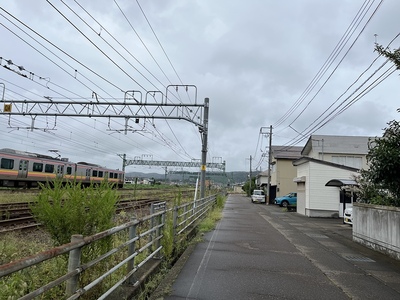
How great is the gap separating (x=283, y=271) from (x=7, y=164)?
92.4ft

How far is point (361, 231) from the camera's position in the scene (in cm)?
1178

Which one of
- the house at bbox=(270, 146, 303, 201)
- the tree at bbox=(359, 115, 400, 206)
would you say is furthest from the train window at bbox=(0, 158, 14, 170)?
the house at bbox=(270, 146, 303, 201)

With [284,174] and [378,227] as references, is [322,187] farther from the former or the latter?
[284,174]

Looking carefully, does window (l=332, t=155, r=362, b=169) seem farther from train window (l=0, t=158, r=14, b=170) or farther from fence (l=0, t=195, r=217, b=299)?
train window (l=0, t=158, r=14, b=170)

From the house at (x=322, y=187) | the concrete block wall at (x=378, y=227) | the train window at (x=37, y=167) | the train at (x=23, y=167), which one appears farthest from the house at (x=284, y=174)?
the concrete block wall at (x=378, y=227)

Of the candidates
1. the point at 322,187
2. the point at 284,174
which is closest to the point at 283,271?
the point at 322,187

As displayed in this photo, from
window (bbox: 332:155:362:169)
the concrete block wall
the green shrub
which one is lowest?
the concrete block wall

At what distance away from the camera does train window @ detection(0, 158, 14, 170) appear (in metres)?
28.8

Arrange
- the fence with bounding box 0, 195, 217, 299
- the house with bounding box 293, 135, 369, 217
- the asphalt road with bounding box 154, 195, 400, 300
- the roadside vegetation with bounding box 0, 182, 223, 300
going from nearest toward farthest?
→ the fence with bounding box 0, 195, 217, 299
the roadside vegetation with bounding box 0, 182, 223, 300
the asphalt road with bounding box 154, 195, 400, 300
the house with bounding box 293, 135, 369, 217

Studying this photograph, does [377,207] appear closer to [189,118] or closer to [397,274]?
[397,274]

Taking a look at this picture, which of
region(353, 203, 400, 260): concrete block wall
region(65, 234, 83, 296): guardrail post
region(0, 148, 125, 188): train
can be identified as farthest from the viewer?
region(0, 148, 125, 188): train

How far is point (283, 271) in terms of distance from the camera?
294 inches

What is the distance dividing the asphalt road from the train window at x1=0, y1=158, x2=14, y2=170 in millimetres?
23760

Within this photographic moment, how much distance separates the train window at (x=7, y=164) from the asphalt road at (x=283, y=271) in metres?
23.8
